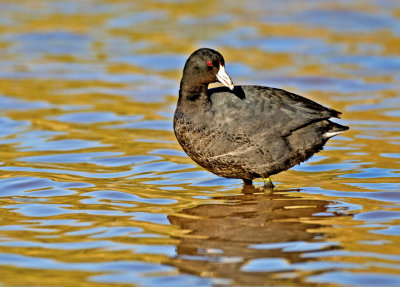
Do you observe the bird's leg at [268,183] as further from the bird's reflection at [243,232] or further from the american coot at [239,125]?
the american coot at [239,125]

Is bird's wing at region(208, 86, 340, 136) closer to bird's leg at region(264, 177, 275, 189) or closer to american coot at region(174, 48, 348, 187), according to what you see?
american coot at region(174, 48, 348, 187)

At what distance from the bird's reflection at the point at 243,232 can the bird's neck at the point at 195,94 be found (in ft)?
3.02

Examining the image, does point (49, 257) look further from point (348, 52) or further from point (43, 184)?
point (348, 52)

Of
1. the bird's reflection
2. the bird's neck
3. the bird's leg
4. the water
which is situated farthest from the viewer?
the bird's leg

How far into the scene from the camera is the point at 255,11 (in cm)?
1764

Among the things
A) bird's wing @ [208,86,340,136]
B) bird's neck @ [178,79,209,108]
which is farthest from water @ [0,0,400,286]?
bird's neck @ [178,79,209,108]

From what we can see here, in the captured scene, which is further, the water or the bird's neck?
the bird's neck

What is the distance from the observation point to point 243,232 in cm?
611

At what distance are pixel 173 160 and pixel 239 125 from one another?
1.76 m

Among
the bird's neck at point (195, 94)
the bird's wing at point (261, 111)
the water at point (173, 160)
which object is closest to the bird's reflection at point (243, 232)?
the water at point (173, 160)

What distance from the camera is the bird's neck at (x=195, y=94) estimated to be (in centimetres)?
718

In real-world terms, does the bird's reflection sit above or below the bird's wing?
below

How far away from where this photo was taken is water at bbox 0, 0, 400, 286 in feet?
17.5

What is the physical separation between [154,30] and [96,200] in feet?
31.3
